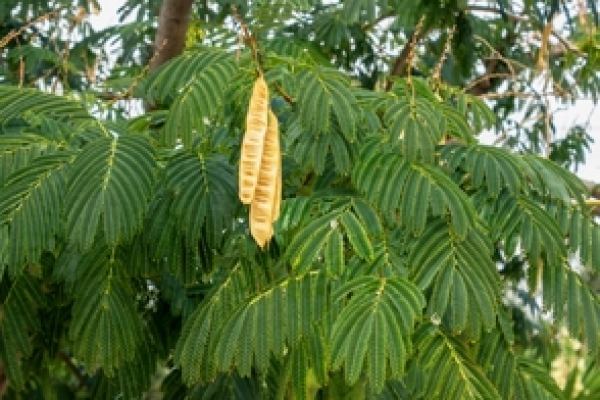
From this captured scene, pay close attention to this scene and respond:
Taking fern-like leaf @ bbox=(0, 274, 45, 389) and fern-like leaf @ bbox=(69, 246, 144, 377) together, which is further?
fern-like leaf @ bbox=(0, 274, 45, 389)

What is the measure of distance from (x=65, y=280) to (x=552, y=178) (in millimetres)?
928

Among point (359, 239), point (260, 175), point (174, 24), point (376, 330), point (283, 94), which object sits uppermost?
point (174, 24)

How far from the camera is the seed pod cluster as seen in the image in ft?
5.35

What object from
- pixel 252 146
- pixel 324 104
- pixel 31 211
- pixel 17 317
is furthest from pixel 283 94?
pixel 17 317

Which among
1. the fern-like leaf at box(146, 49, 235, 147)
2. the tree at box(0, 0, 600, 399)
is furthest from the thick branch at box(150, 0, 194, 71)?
the fern-like leaf at box(146, 49, 235, 147)

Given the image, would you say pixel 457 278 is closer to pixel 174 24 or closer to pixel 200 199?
pixel 200 199

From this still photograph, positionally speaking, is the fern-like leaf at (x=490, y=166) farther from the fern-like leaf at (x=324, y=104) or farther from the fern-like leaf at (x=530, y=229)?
the fern-like leaf at (x=324, y=104)

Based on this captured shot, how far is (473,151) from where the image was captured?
1915 millimetres

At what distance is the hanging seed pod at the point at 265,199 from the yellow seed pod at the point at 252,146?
15 mm

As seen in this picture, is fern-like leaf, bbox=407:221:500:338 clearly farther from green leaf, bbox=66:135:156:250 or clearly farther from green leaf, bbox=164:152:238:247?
green leaf, bbox=66:135:156:250

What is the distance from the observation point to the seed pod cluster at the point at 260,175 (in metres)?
1.63

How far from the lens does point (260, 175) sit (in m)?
1.65

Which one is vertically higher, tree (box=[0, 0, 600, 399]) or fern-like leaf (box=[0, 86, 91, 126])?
fern-like leaf (box=[0, 86, 91, 126])

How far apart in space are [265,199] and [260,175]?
4 cm
